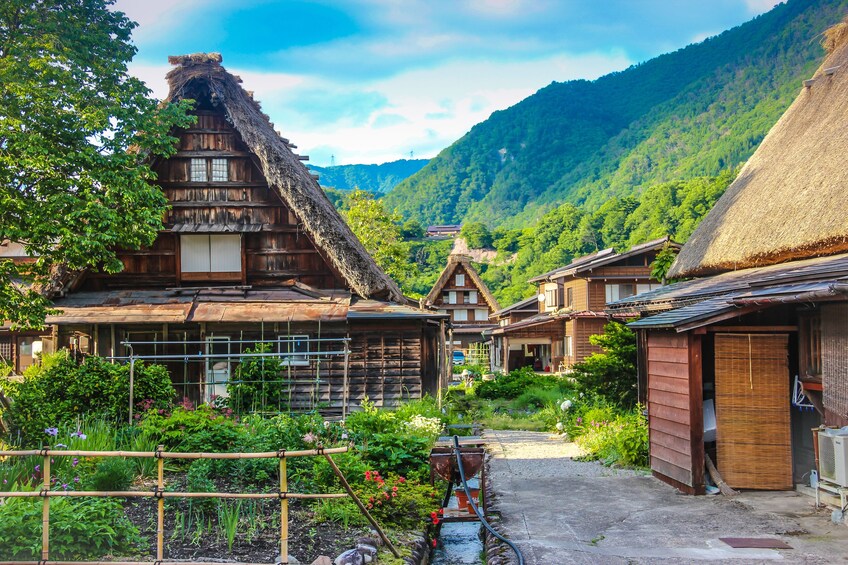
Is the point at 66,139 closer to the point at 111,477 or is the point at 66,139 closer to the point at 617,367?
the point at 111,477

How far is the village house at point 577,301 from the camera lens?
3888cm

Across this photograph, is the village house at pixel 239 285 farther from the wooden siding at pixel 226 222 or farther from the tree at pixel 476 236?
the tree at pixel 476 236

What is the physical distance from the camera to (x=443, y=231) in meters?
114

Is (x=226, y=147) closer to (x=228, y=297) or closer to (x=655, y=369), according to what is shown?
(x=228, y=297)

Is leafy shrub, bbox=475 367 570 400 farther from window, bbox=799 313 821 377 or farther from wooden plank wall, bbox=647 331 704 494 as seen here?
window, bbox=799 313 821 377

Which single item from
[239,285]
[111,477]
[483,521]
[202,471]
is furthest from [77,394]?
[483,521]

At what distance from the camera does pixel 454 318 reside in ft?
201

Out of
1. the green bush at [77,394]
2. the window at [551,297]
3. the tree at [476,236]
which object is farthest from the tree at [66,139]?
the tree at [476,236]

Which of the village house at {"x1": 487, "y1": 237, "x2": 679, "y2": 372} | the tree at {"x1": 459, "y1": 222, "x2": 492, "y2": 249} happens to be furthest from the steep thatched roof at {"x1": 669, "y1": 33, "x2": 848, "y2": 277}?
the tree at {"x1": 459, "y1": 222, "x2": 492, "y2": 249}

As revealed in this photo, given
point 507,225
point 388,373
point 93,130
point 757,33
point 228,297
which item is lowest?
point 388,373

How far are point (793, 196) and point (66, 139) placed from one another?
12555 millimetres

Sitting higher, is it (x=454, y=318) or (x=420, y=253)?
(x=420, y=253)

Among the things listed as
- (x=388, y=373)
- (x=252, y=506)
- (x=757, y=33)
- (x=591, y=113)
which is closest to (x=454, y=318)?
(x=388, y=373)

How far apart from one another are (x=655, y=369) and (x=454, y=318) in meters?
49.5
